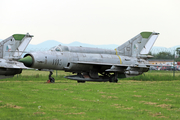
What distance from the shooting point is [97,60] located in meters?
22.1

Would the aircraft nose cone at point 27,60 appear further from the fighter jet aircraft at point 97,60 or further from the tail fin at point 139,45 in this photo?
the tail fin at point 139,45

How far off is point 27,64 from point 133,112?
1233cm

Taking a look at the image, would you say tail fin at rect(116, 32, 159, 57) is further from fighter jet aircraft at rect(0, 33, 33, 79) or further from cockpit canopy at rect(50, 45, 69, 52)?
fighter jet aircraft at rect(0, 33, 33, 79)

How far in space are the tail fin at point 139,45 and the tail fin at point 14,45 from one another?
836cm

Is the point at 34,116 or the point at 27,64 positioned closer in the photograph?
the point at 34,116

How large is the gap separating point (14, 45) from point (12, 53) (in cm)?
76

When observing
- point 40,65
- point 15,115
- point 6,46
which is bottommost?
point 15,115

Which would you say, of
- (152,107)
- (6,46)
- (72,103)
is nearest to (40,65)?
(6,46)

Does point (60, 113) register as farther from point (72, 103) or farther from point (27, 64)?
point (27, 64)

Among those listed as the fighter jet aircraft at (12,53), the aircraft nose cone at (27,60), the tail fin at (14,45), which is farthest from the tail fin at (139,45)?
the aircraft nose cone at (27,60)

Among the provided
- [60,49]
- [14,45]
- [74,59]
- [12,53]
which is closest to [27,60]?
[60,49]

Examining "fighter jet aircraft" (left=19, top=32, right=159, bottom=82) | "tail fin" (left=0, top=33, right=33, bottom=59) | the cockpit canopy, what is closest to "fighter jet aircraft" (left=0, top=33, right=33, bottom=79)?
"tail fin" (left=0, top=33, right=33, bottom=59)

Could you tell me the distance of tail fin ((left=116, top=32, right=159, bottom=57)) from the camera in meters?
25.3

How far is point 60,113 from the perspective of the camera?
7.40 meters
